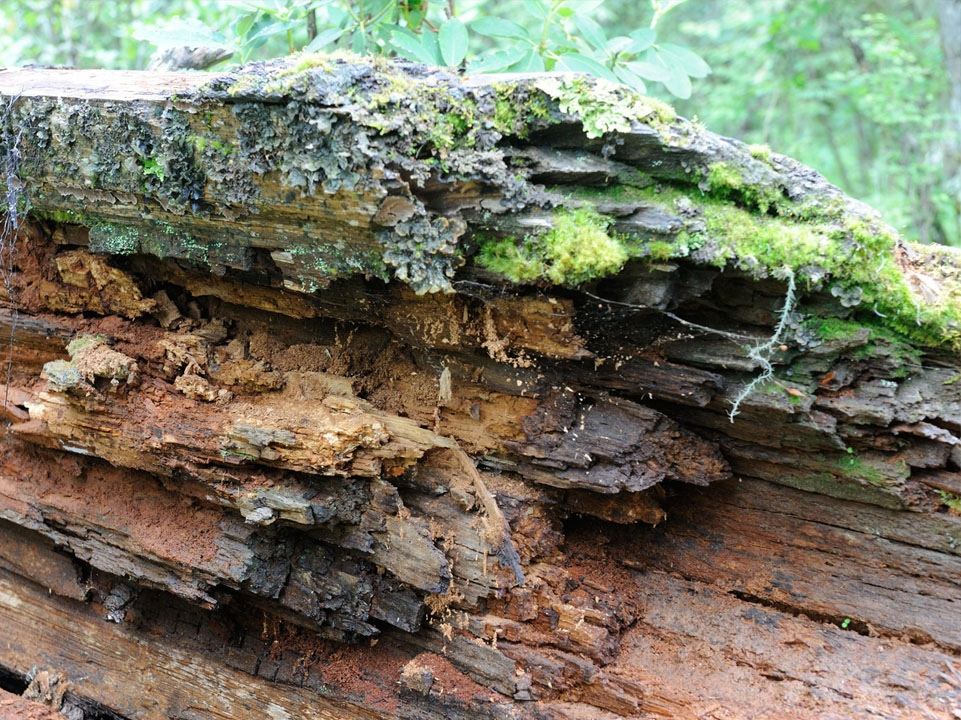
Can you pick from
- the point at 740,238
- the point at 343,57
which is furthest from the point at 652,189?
the point at 343,57

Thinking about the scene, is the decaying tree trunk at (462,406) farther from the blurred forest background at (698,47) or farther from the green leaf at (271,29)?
the blurred forest background at (698,47)

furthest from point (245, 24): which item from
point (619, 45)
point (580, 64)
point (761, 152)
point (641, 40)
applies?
point (761, 152)

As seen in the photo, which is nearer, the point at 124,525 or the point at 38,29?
the point at 124,525

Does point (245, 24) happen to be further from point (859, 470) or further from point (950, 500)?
point (950, 500)

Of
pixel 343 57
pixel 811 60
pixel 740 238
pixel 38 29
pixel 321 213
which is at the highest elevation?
pixel 811 60

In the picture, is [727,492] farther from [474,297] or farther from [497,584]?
[474,297]

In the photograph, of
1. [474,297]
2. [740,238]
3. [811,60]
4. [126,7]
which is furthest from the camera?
[811,60]
